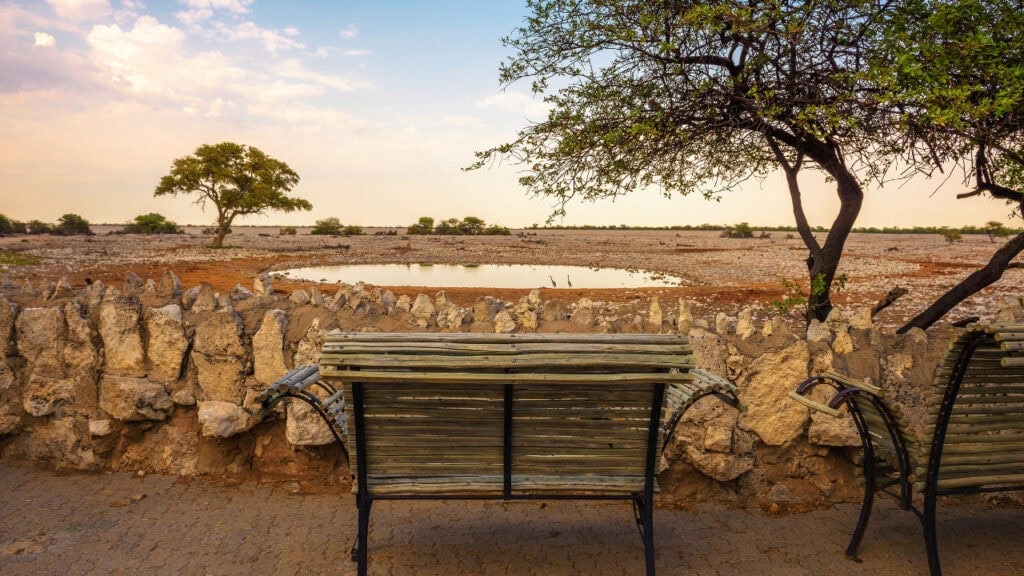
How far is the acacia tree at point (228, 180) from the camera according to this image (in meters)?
36.3

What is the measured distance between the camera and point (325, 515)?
3699 millimetres

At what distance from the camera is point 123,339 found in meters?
4.37

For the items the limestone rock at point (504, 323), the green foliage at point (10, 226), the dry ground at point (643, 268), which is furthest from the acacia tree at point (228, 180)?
the limestone rock at point (504, 323)

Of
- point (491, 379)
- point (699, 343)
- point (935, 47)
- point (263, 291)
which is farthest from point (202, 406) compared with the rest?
point (935, 47)

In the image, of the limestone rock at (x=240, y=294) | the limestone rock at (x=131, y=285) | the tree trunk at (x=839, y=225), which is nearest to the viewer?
the limestone rock at (x=131, y=285)

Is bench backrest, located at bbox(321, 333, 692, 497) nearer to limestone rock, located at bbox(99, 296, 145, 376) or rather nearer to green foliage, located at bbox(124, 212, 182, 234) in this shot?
limestone rock, located at bbox(99, 296, 145, 376)

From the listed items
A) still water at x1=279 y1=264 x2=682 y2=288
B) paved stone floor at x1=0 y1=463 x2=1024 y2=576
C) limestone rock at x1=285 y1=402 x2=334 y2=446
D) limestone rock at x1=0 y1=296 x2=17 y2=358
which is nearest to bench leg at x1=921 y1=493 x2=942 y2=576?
paved stone floor at x1=0 y1=463 x2=1024 y2=576

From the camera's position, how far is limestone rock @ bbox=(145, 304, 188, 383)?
4332 millimetres

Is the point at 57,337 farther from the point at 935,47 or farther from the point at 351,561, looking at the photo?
the point at 935,47

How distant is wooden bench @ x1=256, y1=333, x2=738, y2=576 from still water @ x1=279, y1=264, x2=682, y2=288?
15.7 m

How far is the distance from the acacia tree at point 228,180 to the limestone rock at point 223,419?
3442cm

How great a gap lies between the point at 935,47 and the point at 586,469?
451cm

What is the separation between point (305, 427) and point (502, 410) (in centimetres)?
209

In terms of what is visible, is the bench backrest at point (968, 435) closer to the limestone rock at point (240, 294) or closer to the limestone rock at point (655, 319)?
the limestone rock at point (655, 319)
